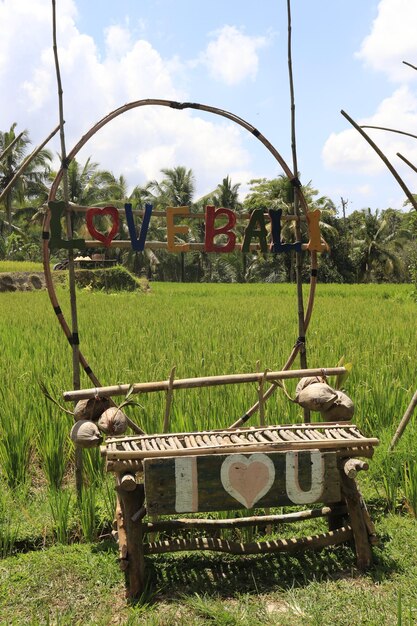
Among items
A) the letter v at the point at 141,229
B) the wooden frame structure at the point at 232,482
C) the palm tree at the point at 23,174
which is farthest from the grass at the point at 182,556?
the palm tree at the point at 23,174

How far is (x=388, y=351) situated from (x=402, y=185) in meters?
2.41

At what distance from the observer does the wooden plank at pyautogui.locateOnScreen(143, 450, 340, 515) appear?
77.7 inches

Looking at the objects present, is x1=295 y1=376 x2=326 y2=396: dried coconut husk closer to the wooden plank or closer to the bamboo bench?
the bamboo bench

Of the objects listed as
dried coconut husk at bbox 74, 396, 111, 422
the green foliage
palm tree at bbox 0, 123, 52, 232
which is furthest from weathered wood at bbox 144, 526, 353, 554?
palm tree at bbox 0, 123, 52, 232

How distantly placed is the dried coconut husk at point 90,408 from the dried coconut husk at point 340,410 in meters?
0.90

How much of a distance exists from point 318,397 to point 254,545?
2.01ft

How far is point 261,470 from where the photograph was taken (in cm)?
202

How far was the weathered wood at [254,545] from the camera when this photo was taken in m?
2.08

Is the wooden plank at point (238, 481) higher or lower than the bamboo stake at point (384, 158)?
lower

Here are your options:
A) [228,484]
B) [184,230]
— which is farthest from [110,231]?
[228,484]

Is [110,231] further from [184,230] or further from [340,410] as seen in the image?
[340,410]

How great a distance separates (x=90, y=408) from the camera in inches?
91.9

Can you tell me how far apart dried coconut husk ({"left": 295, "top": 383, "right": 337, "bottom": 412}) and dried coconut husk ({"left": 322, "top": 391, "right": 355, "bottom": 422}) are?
33mm

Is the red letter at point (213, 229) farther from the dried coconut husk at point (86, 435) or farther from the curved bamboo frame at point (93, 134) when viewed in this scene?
the dried coconut husk at point (86, 435)
